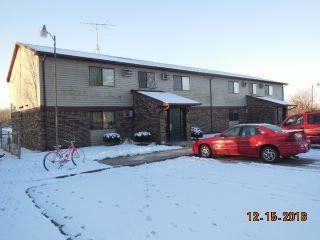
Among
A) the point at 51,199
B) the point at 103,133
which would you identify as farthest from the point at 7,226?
the point at 103,133

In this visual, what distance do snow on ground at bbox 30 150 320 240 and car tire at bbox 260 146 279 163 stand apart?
806mm

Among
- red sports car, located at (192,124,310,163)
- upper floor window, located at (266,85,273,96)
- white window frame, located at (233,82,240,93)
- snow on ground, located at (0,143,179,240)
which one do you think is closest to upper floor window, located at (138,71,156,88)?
snow on ground, located at (0,143,179,240)

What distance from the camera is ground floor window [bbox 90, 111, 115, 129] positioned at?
18953mm

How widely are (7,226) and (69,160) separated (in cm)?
620

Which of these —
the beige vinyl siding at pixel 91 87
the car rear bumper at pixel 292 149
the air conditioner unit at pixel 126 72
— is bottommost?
the car rear bumper at pixel 292 149

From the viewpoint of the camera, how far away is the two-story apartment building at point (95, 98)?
17.2m

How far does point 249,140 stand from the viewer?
1201cm

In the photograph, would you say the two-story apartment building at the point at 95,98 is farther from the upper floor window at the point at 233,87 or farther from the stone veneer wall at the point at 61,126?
the upper floor window at the point at 233,87

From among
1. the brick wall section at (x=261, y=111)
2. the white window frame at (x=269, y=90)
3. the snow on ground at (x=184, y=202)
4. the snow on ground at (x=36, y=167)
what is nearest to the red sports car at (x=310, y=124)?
the snow on ground at (x=184, y=202)

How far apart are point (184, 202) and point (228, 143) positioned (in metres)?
6.39

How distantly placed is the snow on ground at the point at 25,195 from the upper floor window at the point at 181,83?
10.4 metres

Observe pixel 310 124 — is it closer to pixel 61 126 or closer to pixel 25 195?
pixel 61 126

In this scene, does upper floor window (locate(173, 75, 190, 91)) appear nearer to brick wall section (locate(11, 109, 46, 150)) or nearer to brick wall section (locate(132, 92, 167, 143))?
brick wall section (locate(132, 92, 167, 143))

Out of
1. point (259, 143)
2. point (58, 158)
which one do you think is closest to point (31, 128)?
point (58, 158)
